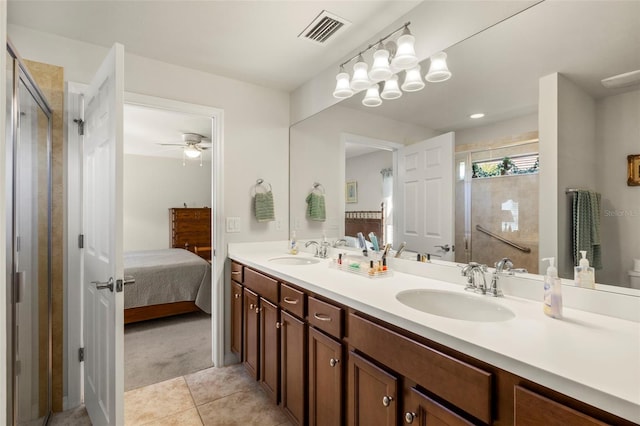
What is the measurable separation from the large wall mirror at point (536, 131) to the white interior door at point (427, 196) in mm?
18

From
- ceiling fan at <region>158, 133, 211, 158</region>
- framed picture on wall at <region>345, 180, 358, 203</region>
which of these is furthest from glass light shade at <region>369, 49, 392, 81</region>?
ceiling fan at <region>158, 133, 211, 158</region>

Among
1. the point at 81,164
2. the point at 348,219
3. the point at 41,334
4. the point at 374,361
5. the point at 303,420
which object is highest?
the point at 81,164

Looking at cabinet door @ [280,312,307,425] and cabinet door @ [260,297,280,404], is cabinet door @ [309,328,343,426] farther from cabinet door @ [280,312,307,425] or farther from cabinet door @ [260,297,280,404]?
cabinet door @ [260,297,280,404]

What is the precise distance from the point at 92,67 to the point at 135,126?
7.20 feet

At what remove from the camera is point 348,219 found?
7.58 feet

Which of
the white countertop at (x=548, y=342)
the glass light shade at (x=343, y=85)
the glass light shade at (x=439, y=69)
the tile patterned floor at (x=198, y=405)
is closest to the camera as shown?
the white countertop at (x=548, y=342)

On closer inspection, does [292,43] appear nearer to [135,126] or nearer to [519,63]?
[519,63]

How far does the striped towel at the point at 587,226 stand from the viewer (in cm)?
108

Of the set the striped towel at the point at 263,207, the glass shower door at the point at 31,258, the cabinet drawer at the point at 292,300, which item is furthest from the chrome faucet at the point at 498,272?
the glass shower door at the point at 31,258

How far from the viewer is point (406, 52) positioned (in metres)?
1.58

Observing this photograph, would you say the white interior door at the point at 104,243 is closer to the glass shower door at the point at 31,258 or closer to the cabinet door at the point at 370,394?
the glass shower door at the point at 31,258

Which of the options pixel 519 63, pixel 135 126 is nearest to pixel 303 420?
pixel 519 63

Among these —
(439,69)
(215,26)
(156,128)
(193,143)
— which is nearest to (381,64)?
(439,69)

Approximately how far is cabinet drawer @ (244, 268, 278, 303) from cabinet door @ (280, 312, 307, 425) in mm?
152
